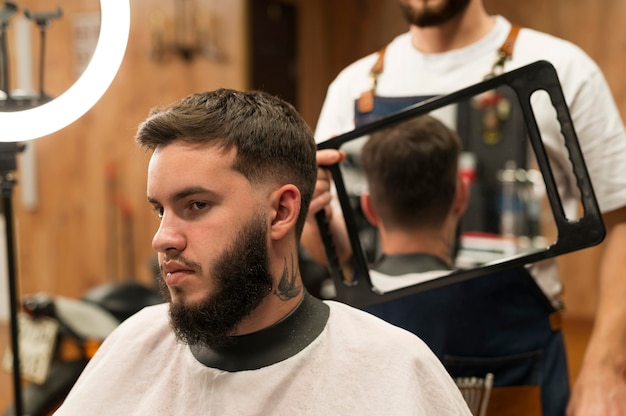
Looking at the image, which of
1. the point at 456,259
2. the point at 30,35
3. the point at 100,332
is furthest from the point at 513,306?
the point at 30,35

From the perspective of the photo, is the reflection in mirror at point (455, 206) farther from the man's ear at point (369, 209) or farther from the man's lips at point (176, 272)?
the man's lips at point (176, 272)

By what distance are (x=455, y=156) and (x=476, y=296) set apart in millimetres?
347

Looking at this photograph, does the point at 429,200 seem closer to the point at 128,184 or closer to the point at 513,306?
the point at 513,306

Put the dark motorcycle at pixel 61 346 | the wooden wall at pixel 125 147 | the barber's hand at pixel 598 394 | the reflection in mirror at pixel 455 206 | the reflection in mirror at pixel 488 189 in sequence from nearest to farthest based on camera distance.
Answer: the reflection in mirror at pixel 455 206
the barber's hand at pixel 598 394
the reflection in mirror at pixel 488 189
the dark motorcycle at pixel 61 346
the wooden wall at pixel 125 147

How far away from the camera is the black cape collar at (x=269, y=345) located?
49.0 inches

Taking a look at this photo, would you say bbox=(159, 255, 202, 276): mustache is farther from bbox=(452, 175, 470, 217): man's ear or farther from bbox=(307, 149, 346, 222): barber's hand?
bbox=(452, 175, 470, 217): man's ear

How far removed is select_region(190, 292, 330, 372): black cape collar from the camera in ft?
4.08

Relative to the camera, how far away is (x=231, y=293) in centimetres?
117

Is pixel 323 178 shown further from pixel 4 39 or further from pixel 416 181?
pixel 4 39

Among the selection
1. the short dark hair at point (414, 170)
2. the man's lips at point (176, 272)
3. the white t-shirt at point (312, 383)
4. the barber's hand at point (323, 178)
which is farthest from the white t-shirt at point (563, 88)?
the man's lips at point (176, 272)

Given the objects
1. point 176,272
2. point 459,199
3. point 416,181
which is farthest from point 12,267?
point 459,199

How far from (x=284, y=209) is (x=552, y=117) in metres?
0.74

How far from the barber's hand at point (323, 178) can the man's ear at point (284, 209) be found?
1.09 feet

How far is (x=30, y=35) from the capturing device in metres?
5.02
